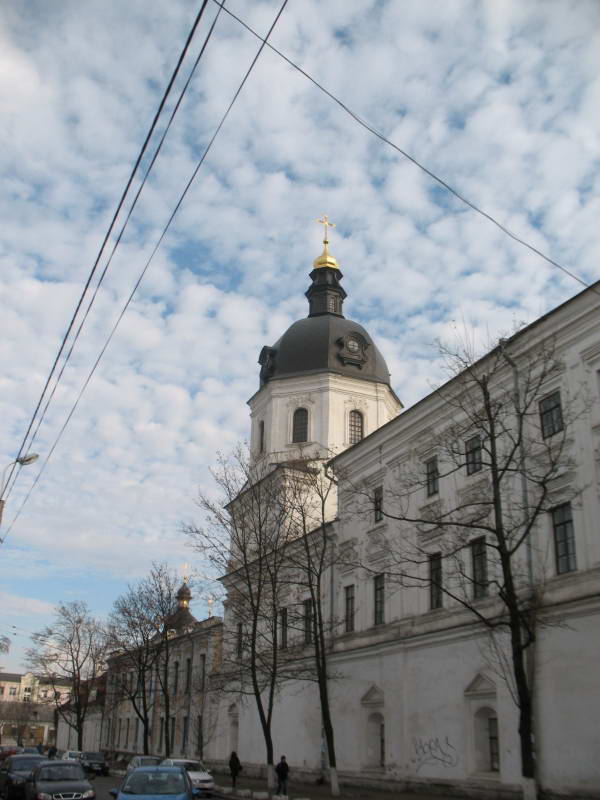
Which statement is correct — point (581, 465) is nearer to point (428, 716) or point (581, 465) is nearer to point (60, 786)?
point (428, 716)

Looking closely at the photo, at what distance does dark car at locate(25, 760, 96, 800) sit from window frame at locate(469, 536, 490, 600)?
11.6 m

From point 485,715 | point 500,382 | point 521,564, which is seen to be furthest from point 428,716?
point 500,382

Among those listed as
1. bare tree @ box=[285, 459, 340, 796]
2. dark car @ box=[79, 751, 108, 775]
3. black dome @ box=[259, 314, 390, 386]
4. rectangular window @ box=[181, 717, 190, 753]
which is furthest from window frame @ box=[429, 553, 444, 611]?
rectangular window @ box=[181, 717, 190, 753]

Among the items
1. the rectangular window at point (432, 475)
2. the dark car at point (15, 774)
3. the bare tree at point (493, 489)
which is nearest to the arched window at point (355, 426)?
the bare tree at point (493, 489)

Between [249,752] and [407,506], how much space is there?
17.1m

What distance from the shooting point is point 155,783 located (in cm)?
1506

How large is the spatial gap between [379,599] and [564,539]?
387 inches

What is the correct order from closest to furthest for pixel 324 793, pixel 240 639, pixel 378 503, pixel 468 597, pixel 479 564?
pixel 468 597, pixel 479 564, pixel 324 793, pixel 378 503, pixel 240 639

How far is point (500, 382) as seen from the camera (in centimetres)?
2409

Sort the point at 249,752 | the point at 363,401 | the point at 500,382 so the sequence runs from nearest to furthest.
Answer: the point at 500,382, the point at 249,752, the point at 363,401

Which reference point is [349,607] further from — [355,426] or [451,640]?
[355,426]

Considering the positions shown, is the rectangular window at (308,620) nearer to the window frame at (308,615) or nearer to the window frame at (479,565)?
the window frame at (308,615)

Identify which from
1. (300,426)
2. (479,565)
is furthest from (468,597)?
(300,426)

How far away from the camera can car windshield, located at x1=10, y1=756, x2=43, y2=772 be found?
22.0 metres
